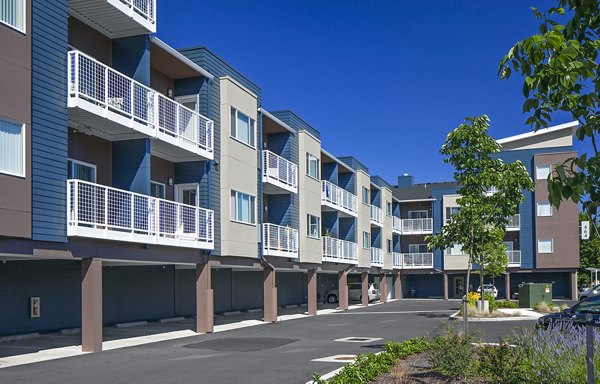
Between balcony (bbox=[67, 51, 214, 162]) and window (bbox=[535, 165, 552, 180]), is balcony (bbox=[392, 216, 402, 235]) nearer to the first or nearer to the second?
window (bbox=[535, 165, 552, 180])

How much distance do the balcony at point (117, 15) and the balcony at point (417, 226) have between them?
4717 centimetres

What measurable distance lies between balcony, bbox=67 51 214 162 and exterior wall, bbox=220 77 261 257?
1472 millimetres

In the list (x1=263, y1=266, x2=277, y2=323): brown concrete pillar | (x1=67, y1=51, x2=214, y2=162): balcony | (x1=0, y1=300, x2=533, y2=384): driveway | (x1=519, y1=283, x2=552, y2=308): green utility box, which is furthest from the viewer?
(x1=519, y1=283, x2=552, y2=308): green utility box

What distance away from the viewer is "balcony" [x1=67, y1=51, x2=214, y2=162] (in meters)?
Result: 18.0

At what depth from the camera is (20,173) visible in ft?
51.8

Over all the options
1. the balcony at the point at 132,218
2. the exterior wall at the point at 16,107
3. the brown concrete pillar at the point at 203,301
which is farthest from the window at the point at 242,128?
the exterior wall at the point at 16,107

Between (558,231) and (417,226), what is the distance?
13044 mm

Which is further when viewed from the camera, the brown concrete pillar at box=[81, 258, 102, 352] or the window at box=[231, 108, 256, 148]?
the window at box=[231, 108, 256, 148]

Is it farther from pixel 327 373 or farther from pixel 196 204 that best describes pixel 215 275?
pixel 327 373

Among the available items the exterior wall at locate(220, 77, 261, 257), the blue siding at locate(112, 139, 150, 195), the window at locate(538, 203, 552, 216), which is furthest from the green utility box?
the blue siding at locate(112, 139, 150, 195)

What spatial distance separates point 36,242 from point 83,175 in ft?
16.4

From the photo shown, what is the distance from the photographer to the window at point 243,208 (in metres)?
27.3

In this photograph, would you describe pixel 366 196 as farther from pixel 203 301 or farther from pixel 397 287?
pixel 203 301

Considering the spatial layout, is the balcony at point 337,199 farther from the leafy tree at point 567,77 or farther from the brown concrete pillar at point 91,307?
the leafy tree at point 567,77
